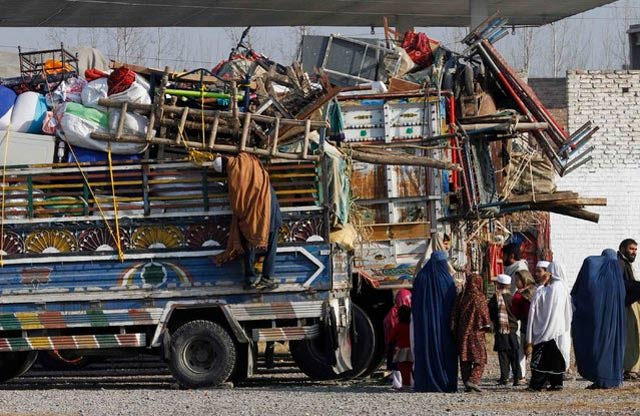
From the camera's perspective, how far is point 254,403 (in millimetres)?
12719

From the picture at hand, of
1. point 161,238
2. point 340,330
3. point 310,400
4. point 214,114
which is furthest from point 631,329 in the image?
point 161,238

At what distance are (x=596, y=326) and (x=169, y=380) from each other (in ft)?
17.9

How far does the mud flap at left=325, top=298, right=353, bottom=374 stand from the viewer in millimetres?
14469

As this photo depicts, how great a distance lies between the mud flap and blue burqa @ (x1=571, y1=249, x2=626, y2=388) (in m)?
2.48

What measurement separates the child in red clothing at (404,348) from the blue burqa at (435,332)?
0.80 metres

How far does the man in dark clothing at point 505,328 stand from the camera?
14.7m

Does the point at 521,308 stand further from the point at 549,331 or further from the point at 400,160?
the point at 400,160

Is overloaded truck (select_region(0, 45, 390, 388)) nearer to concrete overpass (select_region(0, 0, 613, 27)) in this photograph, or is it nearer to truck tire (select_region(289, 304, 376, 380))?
truck tire (select_region(289, 304, 376, 380))

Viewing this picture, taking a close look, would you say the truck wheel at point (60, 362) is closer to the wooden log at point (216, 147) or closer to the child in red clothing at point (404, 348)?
the wooden log at point (216, 147)

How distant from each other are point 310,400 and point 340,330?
1.81 metres

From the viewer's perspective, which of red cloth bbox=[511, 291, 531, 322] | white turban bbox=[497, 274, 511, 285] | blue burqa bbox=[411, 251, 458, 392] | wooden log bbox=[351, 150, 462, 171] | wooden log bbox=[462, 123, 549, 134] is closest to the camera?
blue burqa bbox=[411, 251, 458, 392]

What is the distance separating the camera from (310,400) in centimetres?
1305

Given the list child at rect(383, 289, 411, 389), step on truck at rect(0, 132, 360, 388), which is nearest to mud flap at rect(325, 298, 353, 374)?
step on truck at rect(0, 132, 360, 388)

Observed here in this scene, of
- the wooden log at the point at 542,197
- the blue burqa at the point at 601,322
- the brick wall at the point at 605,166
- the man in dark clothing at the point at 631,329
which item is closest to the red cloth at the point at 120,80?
the blue burqa at the point at 601,322
